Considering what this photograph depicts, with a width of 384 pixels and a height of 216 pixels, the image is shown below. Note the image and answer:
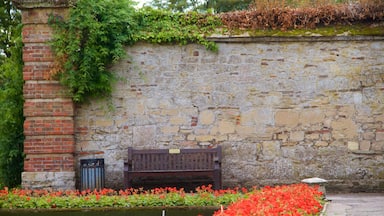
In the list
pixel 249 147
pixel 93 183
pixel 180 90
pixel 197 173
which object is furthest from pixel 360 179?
pixel 93 183

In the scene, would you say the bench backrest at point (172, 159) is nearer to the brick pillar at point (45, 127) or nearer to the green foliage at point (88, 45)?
the brick pillar at point (45, 127)

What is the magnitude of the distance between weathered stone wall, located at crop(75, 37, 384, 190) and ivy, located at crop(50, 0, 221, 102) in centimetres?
33

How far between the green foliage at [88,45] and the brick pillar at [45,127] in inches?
10.9

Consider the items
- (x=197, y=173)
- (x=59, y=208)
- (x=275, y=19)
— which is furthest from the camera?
(x=275, y=19)

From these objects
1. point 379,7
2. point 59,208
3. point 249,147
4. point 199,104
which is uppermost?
point 379,7

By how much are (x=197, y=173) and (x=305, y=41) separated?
3.19 metres

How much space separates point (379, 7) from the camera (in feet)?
35.0

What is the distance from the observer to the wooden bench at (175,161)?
10.1m

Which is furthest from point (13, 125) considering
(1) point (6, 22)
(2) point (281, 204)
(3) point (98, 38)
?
(1) point (6, 22)

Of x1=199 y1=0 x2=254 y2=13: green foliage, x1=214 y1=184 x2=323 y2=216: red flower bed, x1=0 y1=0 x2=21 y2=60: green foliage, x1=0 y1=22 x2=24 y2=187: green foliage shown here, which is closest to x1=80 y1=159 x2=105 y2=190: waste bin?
x1=0 y1=22 x2=24 y2=187: green foliage

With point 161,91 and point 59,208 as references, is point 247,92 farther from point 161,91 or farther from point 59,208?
point 59,208

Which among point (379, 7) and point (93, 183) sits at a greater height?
point (379, 7)

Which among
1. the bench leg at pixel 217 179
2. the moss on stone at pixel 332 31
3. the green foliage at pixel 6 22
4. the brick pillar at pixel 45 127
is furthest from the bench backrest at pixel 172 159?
the green foliage at pixel 6 22

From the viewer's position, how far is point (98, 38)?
33.9ft
